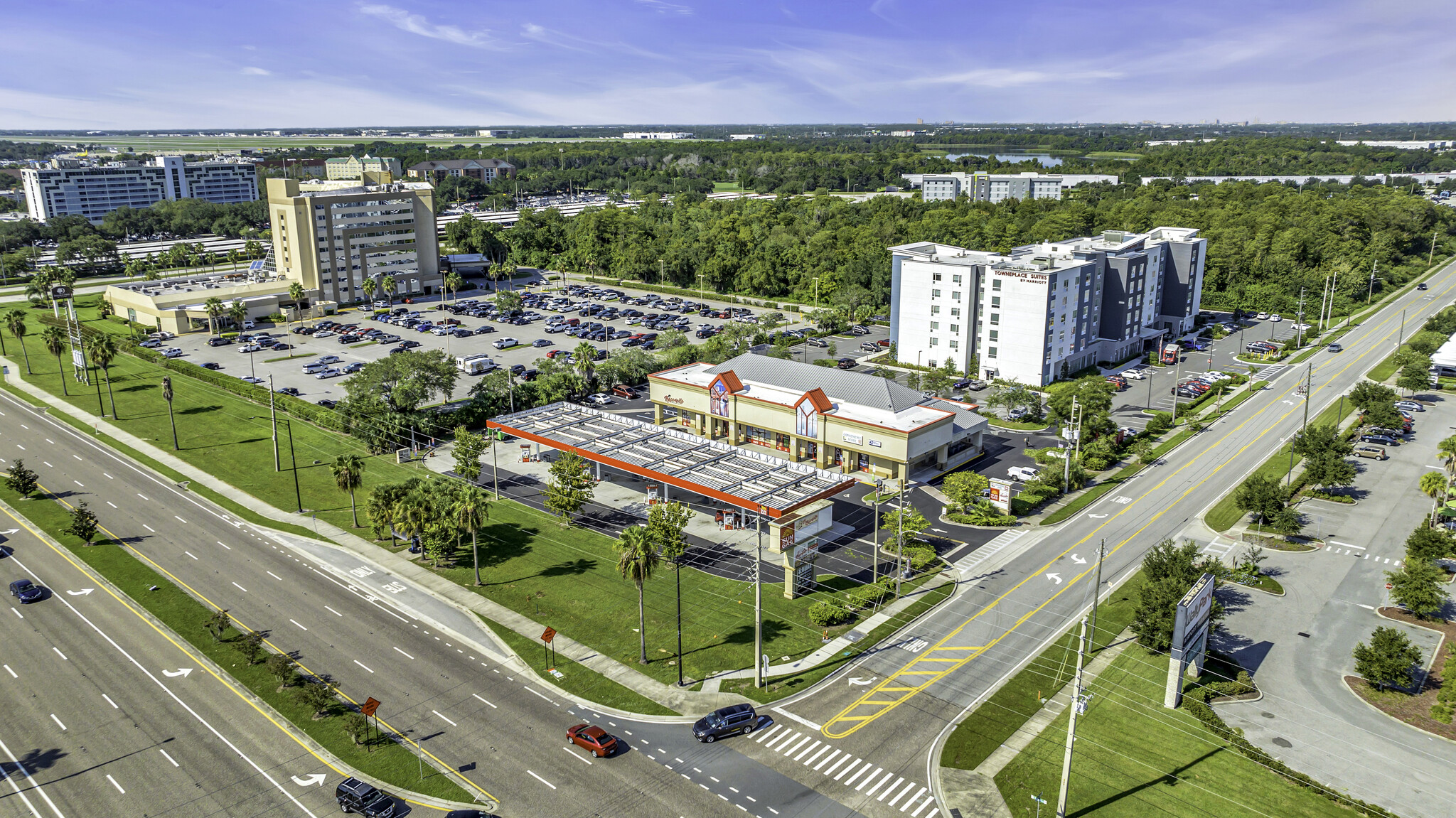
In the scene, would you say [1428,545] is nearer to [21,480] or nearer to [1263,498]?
[1263,498]

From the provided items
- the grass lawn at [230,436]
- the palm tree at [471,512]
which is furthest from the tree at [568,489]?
the grass lawn at [230,436]

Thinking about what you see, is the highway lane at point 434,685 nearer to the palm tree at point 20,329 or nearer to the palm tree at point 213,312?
the palm tree at point 20,329

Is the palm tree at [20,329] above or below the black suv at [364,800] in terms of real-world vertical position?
above

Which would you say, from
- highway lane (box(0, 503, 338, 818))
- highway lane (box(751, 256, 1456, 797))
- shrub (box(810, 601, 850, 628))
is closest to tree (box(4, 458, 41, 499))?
highway lane (box(0, 503, 338, 818))

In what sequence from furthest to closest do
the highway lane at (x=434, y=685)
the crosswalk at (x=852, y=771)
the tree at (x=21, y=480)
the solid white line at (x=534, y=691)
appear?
1. the tree at (x=21, y=480)
2. the solid white line at (x=534, y=691)
3. the highway lane at (x=434, y=685)
4. the crosswalk at (x=852, y=771)

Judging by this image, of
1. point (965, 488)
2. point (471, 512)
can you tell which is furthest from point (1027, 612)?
point (471, 512)
